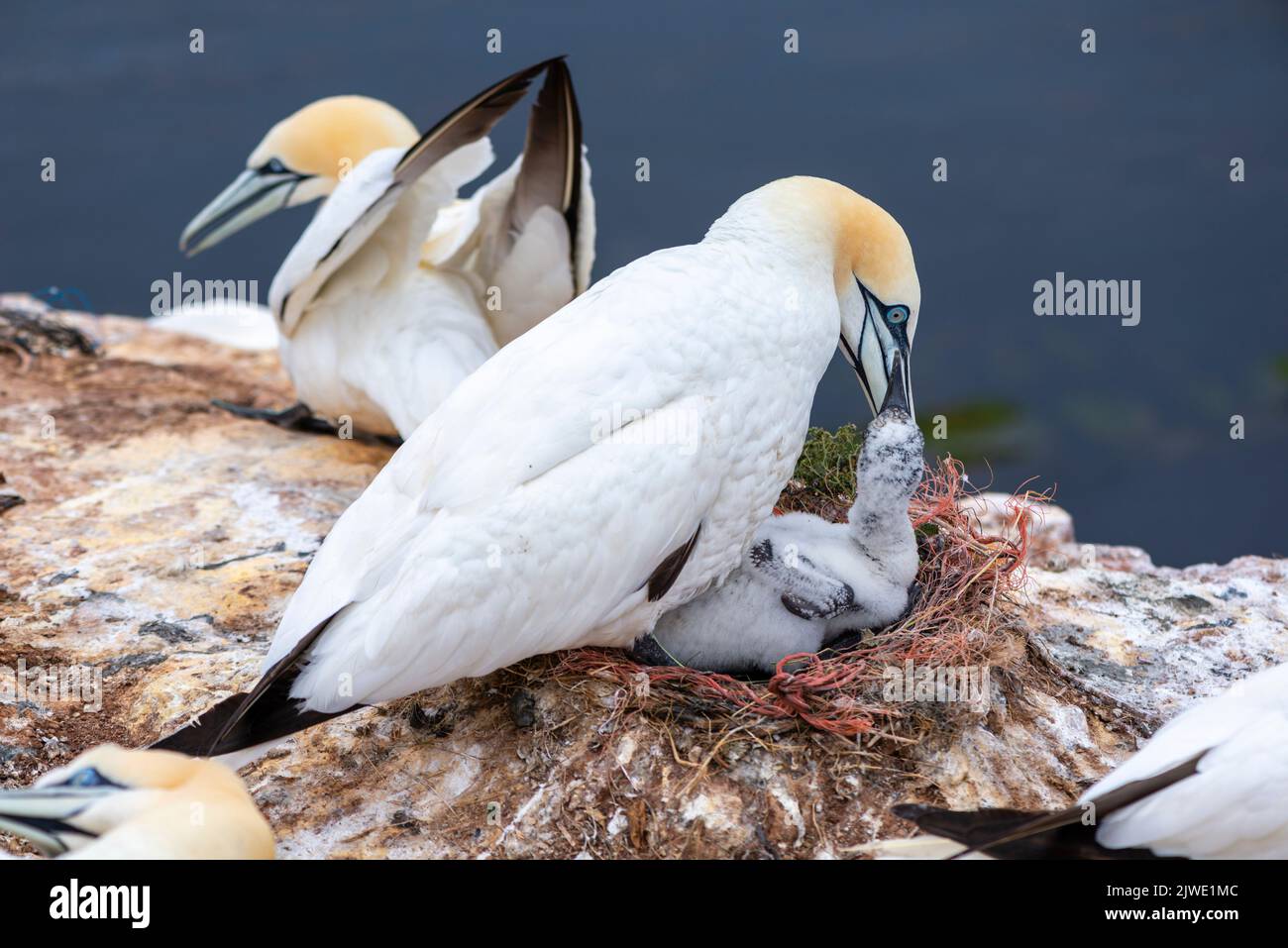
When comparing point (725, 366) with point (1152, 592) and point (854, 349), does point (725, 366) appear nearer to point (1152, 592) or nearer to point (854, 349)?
point (854, 349)

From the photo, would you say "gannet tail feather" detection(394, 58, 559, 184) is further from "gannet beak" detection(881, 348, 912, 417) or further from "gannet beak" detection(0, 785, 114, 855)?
"gannet beak" detection(0, 785, 114, 855)

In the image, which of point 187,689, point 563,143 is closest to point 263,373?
point 563,143

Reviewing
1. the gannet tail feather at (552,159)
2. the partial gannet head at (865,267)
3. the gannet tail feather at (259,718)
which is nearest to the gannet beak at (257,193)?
the gannet tail feather at (552,159)

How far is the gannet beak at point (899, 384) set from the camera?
12.7ft

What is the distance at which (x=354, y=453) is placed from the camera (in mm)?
5637

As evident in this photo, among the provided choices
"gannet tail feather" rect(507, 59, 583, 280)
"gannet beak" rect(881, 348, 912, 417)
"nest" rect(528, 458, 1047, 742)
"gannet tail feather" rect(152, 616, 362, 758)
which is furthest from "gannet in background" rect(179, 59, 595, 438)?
"gannet tail feather" rect(152, 616, 362, 758)

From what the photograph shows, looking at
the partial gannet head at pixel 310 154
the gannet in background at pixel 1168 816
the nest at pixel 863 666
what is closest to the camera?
the gannet in background at pixel 1168 816

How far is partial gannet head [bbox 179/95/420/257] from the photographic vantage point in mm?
6094

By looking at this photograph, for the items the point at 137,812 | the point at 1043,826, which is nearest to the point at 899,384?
the point at 1043,826

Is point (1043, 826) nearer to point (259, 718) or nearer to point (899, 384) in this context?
point (899, 384)

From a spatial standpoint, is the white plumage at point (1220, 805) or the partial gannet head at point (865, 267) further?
the partial gannet head at point (865, 267)

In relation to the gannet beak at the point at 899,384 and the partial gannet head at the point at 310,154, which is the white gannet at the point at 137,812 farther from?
the partial gannet head at the point at 310,154

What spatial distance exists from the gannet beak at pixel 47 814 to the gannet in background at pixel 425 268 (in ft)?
8.15

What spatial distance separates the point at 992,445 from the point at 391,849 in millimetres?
7518
